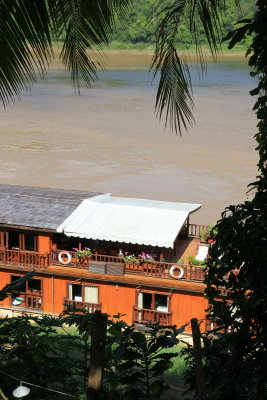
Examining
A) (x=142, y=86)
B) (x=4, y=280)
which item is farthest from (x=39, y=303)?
(x=142, y=86)

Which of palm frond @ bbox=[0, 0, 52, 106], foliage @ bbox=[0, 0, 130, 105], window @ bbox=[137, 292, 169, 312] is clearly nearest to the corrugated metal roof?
window @ bbox=[137, 292, 169, 312]

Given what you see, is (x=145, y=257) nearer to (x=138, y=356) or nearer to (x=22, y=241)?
(x=22, y=241)

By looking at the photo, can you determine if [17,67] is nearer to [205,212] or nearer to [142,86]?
[205,212]

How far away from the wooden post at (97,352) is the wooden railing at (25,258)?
44.9 feet

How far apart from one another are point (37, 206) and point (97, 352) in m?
14.5

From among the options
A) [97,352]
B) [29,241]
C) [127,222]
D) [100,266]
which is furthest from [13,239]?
[97,352]

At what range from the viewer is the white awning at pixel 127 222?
52.6 ft

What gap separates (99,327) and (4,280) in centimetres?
1489

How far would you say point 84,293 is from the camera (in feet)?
55.0

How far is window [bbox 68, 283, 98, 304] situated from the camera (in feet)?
54.9

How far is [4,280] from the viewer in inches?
685

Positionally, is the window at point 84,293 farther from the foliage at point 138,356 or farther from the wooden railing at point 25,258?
the foliage at point 138,356

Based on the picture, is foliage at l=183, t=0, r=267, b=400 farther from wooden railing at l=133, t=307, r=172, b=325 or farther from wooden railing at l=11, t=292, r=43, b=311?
wooden railing at l=11, t=292, r=43, b=311

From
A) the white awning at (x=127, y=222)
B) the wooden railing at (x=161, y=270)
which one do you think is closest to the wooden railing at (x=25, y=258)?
the white awning at (x=127, y=222)
